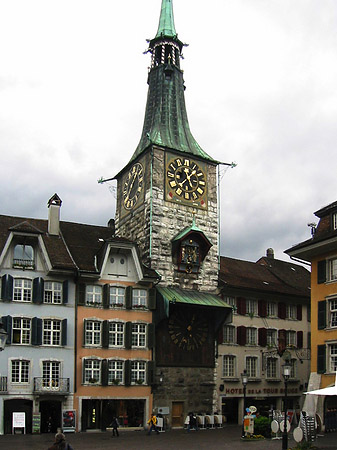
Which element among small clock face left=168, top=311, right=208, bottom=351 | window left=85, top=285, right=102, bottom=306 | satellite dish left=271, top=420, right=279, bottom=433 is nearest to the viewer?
satellite dish left=271, top=420, right=279, bottom=433

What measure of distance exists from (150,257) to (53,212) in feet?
23.6

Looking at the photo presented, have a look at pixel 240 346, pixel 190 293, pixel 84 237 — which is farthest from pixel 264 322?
pixel 84 237

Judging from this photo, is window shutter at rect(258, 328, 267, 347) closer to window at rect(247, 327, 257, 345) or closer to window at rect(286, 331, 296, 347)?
window at rect(247, 327, 257, 345)

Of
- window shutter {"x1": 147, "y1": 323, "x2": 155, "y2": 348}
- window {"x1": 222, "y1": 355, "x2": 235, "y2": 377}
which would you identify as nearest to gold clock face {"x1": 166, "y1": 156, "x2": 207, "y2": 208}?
window shutter {"x1": 147, "y1": 323, "x2": 155, "y2": 348}

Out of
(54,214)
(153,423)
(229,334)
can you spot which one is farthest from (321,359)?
(54,214)

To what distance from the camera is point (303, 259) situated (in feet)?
133

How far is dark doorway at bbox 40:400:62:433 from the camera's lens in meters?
39.5

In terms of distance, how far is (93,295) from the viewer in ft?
138

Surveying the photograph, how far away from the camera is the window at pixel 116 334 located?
1657 inches

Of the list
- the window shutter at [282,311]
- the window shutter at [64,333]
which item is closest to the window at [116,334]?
the window shutter at [64,333]

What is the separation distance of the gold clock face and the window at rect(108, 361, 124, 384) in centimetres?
1240

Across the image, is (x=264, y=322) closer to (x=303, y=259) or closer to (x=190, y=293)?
(x=190, y=293)

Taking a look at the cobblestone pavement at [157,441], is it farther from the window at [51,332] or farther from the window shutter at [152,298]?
the window shutter at [152,298]

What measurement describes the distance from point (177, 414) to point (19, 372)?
11218 mm
